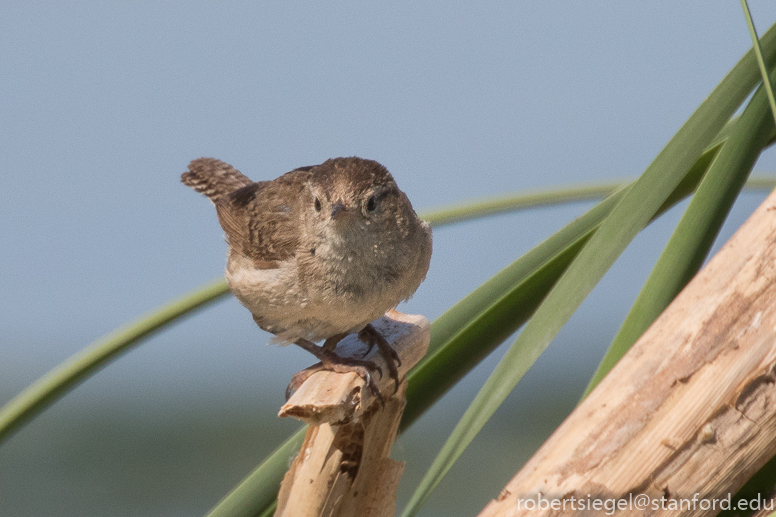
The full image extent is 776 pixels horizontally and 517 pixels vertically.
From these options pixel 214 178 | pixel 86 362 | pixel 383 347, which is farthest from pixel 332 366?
pixel 214 178

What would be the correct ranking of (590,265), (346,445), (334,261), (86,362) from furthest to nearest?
(334,261) → (86,362) → (346,445) → (590,265)

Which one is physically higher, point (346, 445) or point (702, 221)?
point (702, 221)

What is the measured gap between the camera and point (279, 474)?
54.4 inches

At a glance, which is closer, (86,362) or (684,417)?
(684,417)

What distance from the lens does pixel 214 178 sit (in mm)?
2605

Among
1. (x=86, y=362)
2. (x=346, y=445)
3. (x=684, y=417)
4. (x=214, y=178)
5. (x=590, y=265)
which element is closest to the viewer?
(x=684, y=417)

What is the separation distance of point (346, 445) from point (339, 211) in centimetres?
60

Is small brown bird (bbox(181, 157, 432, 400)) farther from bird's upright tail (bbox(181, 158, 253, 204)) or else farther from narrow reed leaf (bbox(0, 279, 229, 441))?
bird's upright tail (bbox(181, 158, 253, 204))

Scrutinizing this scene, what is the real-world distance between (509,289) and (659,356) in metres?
0.46

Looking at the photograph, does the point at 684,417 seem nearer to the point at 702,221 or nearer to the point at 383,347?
the point at 702,221

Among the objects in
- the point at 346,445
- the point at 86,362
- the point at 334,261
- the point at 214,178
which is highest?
the point at 214,178

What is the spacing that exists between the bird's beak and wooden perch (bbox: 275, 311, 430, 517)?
0.36 meters

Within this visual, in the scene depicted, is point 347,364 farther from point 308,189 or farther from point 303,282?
point 308,189

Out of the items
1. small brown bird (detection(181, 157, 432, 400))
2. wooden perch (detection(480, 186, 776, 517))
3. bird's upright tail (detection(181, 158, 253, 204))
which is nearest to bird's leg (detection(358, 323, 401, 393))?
small brown bird (detection(181, 157, 432, 400))
